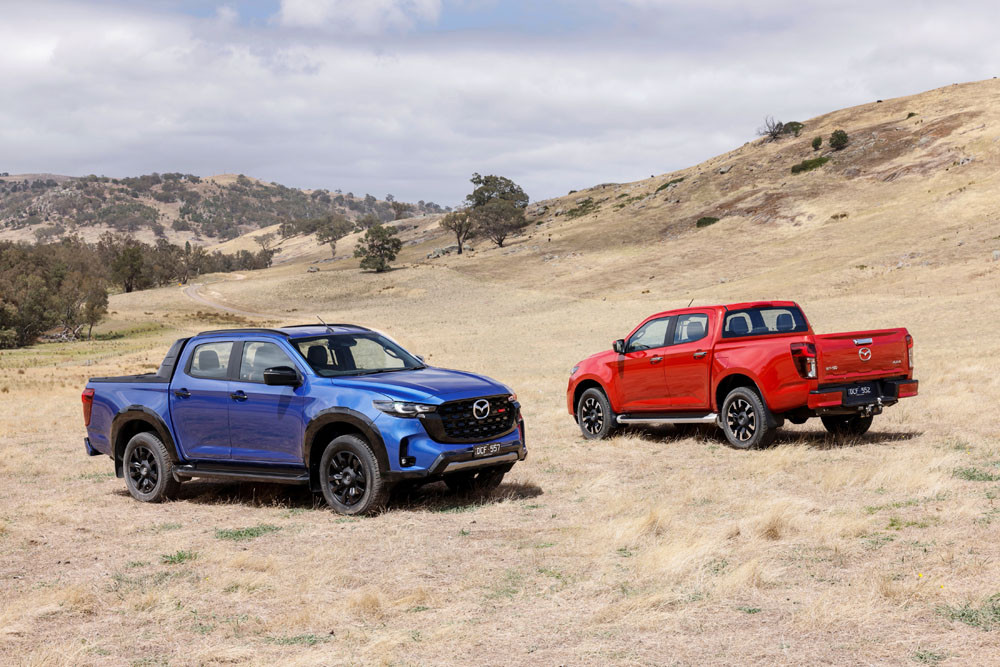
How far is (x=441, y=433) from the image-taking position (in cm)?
914

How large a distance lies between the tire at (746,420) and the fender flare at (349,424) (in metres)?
5.85

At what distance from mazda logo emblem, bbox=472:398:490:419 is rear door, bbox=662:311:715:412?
484 centimetres

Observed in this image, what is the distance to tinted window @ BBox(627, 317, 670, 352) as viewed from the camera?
1429cm

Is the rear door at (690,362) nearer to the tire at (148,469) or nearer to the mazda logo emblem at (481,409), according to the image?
the mazda logo emblem at (481,409)

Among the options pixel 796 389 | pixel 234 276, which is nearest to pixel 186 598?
pixel 796 389

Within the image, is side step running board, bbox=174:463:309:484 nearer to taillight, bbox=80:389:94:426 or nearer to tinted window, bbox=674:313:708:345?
taillight, bbox=80:389:94:426

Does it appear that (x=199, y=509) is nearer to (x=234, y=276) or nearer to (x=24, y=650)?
(x=24, y=650)

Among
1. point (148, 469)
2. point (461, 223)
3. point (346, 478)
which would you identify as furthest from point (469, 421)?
point (461, 223)

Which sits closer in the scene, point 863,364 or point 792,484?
point 792,484

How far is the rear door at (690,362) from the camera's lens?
13414 millimetres

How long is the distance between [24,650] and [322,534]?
3.26m

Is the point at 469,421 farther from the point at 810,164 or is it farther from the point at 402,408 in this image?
the point at 810,164

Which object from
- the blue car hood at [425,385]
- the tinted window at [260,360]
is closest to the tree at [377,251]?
the tinted window at [260,360]

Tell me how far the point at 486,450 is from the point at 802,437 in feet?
20.8
